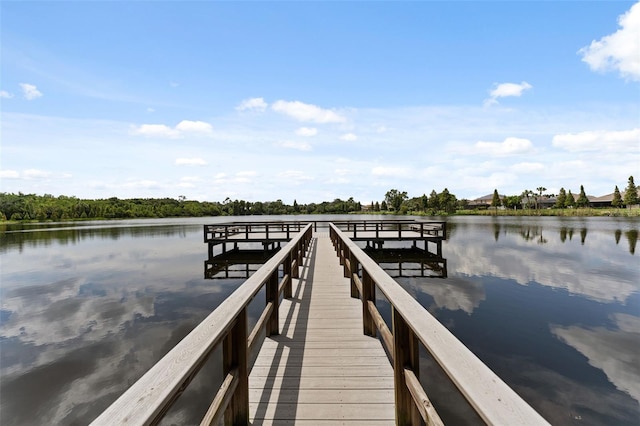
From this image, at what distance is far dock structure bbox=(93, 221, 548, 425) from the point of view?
41.6 inches

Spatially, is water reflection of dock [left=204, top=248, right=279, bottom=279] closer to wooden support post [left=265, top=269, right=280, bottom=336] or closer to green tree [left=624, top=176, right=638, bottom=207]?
wooden support post [left=265, top=269, right=280, bottom=336]

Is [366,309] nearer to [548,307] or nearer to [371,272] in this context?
[371,272]

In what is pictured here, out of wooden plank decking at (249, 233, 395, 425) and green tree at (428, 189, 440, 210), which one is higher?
green tree at (428, 189, 440, 210)

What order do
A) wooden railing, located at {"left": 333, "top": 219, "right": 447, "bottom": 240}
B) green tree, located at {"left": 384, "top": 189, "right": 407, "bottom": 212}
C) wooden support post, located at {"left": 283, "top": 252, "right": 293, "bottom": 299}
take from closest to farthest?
wooden support post, located at {"left": 283, "top": 252, "right": 293, "bottom": 299} < wooden railing, located at {"left": 333, "top": 219, "right": 447, "bottom": 240} < green tree, located at {"left": 384, "top": 189, "right": 407, "bottom": 212}

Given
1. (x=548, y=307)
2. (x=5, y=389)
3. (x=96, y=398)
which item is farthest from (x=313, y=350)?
(x=548, y=307)

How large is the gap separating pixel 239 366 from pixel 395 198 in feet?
334

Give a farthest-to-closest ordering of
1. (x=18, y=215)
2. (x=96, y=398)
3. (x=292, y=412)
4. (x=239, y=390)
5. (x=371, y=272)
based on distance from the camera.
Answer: (x=18, y=215), (x=96, y=398), (x=371, y=272), (x=292, y=412), (x=239, y=390)

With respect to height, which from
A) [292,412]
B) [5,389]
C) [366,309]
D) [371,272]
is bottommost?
[5,389]

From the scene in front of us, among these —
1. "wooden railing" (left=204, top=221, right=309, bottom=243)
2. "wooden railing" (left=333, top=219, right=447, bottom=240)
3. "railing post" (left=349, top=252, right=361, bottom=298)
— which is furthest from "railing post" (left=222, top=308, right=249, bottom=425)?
"wooden railing" (left=333, top=219, right=447, bottom=240)

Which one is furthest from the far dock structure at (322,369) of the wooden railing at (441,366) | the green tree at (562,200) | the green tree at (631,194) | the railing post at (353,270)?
the green tree at (562,200)

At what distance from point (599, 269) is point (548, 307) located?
7198 millimetres

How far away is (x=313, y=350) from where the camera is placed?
10.9ft

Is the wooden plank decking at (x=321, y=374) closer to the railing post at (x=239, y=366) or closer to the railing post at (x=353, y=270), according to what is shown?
the railing post at (x=239, y=366)

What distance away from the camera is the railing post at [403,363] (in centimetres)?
196
